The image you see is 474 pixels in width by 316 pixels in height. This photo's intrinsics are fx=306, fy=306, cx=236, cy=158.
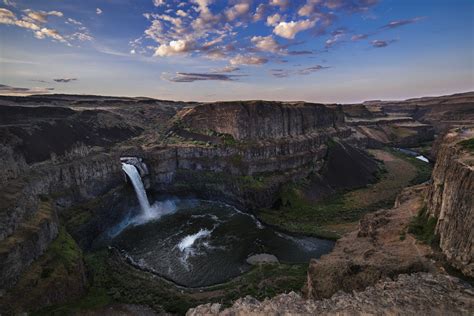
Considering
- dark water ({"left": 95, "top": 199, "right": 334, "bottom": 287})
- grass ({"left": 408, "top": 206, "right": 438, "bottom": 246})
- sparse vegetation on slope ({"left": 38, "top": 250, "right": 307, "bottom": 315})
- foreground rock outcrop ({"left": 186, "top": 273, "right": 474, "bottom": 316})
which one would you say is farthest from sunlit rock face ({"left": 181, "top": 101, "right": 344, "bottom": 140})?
foreground rock outcrop ({"left": 186, "top": 273, "right": 474, "bottom": 316})

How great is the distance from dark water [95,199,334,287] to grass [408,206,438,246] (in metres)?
12.7

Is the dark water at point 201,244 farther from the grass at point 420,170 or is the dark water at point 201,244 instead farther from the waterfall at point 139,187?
the grass at point 420,170

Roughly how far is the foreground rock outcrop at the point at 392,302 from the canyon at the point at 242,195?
105 millimetres

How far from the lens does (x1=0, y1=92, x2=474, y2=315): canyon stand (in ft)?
57.5

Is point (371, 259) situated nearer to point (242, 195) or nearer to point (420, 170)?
point (242, 195)

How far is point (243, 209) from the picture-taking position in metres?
47.8

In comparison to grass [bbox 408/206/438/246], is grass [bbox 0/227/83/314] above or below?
below

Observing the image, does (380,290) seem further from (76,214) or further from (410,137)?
(410,137)

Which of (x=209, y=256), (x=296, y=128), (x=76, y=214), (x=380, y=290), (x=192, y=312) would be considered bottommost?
(x=209, y=256)

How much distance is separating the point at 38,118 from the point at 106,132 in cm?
1275

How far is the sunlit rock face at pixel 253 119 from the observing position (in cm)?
5706

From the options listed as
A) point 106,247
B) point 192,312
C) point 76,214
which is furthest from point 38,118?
point 192,312

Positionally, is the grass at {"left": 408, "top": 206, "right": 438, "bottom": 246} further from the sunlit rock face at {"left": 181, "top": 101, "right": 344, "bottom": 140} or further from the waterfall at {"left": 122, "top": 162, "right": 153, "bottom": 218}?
the sunlit rock face at {"left": 181, "top": 101, "right": 344, "bottom": 140}

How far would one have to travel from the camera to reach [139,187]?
48.3 metres
